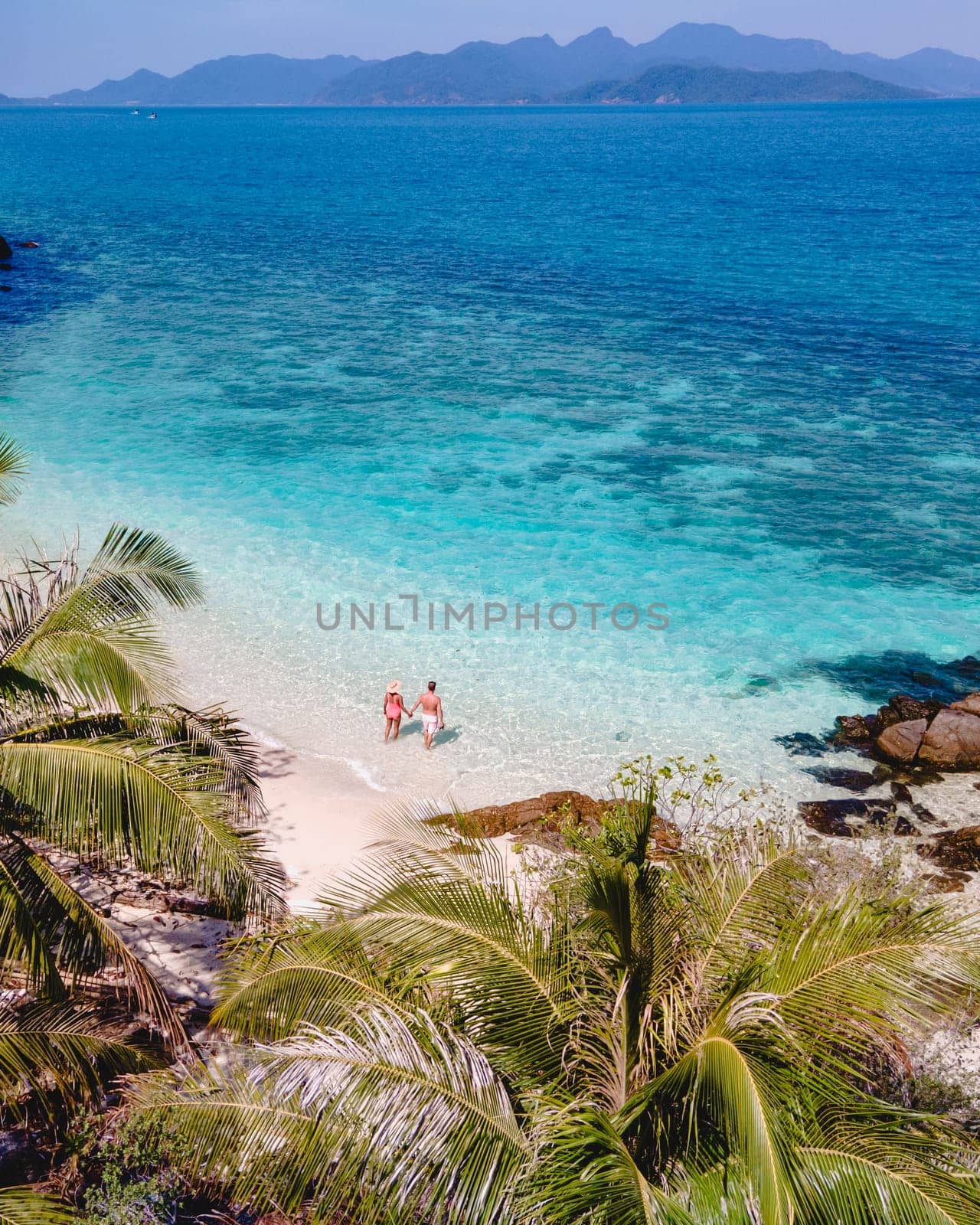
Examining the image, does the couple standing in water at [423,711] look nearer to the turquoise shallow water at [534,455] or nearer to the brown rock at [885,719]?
the turquoise shallow water at [534,455]

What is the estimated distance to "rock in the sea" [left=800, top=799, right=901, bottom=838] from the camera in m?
13.2

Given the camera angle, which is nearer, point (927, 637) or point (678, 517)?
point (927, 637)

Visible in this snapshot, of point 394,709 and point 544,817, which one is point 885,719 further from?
point 394,709

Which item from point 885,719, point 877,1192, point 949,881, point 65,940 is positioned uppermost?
point 65,940

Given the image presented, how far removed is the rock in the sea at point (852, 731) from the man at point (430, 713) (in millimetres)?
6203

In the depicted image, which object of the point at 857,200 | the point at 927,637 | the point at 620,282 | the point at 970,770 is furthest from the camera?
the point at 857,200

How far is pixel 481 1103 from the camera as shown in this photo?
18.1 feet

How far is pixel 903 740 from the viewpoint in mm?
14812

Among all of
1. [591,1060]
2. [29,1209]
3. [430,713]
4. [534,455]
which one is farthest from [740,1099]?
[534,455]

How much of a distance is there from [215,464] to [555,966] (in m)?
22.2

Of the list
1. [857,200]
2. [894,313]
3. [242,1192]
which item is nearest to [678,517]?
[242,1192]

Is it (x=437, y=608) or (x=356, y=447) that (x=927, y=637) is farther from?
(x=356, y=447)

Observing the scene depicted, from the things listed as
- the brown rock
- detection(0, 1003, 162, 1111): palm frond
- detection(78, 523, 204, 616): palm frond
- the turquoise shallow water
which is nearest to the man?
the turquoise shallow water

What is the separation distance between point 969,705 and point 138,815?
520 inches
